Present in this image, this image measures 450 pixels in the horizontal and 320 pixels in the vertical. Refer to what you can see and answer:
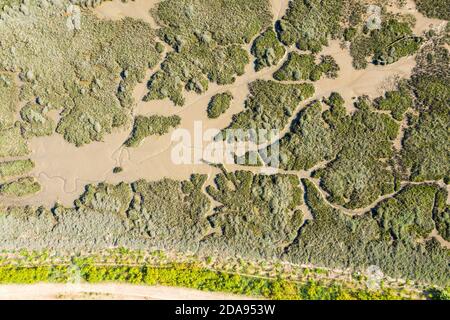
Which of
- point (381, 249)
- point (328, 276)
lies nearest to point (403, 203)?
point (381, 249)

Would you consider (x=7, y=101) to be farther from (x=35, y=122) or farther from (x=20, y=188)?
(x=20, y=188)

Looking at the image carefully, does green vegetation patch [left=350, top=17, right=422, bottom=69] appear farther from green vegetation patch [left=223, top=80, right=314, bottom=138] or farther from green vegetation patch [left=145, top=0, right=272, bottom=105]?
green vegetation patch [left=145, top=0, right=272, bottom=105]

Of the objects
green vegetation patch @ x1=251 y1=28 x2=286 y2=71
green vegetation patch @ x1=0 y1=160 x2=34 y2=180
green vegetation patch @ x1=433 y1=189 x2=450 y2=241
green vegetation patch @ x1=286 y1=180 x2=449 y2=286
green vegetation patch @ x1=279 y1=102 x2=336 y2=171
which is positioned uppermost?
green vegetation patch @ x1=251 y1=28 x2=286 y2=71

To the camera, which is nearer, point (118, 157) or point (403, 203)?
point (403, 203)

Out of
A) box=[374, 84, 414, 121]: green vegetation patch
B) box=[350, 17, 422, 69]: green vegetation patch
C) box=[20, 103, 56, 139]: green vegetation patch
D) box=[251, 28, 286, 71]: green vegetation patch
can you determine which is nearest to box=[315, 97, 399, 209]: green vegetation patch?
box=[374, 84, 414, 121]: green vegetation patch

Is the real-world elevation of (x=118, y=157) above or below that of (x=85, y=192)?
above
